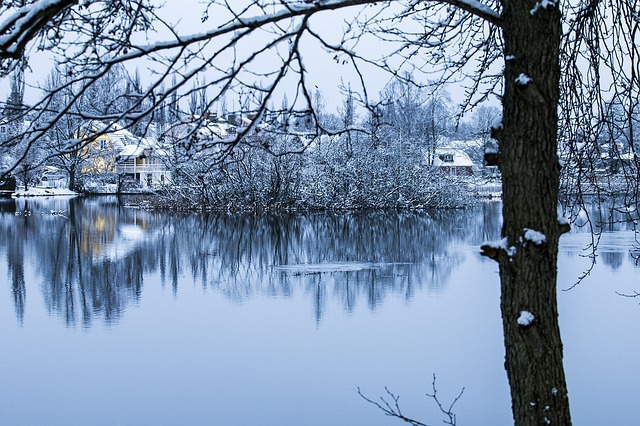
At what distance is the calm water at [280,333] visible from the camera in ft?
25.9

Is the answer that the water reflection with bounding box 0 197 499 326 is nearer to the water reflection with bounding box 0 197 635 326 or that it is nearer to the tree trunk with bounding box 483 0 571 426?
the water reflection with bounding box 0 197 635 326

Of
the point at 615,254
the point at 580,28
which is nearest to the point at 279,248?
the point at 615,254

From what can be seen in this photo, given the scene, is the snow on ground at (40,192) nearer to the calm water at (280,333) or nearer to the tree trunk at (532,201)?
the calm water at (280,333)

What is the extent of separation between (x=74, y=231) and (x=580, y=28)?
20317mm

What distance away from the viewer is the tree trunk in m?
3.28

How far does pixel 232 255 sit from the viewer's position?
695 inches

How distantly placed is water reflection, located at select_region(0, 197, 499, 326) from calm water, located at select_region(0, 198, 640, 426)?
68 millimetres

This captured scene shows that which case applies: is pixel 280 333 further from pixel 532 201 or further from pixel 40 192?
Result: pixel 40 192

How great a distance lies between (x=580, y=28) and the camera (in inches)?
182

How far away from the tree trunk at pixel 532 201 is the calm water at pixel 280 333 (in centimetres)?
423

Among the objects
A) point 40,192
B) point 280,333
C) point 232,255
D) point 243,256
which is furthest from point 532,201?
point 40,192

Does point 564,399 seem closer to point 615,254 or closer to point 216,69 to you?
point 216,69

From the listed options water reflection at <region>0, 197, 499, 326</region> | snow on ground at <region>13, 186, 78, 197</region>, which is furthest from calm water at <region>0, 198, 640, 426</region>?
snow on ground at <region>13, 186, 78, 197</region>

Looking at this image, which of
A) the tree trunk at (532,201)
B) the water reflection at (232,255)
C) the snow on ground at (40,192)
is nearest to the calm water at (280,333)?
the water reflection at (232,255)
